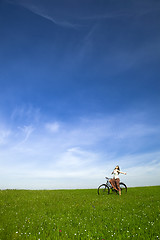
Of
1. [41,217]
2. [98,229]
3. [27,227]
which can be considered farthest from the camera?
[41,217]

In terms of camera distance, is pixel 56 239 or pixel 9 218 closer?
pixel 56 239

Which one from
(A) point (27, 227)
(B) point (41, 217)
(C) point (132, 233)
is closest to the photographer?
(C) point (132, 233)

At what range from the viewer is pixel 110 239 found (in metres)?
8.04

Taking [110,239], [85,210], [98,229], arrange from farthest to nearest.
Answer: [85,210]
[98,229]
[110,239]

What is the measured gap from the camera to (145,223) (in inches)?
385

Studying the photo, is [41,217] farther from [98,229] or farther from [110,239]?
[110,239]

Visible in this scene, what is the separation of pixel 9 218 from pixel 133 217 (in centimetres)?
796

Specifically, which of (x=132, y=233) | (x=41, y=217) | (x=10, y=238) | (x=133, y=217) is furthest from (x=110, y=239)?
(x=41, y=217)

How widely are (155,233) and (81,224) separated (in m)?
3.86

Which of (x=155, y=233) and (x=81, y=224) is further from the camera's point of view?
(x=81, y=224)

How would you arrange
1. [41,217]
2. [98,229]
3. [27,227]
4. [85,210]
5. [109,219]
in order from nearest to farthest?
[98,229], [27,227], [109,219], [41,217], [85,210]

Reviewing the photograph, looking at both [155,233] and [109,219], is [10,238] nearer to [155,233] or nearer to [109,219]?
[109,219]

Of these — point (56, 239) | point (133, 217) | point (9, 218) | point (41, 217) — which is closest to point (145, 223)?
point (133, 217)

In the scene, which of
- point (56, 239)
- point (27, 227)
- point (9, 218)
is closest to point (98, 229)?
point (56, 239)
